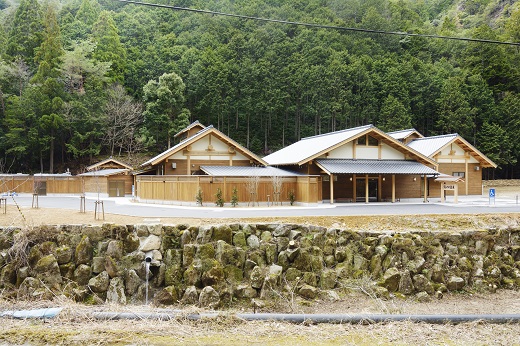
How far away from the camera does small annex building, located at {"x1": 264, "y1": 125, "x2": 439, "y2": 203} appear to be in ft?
74.5

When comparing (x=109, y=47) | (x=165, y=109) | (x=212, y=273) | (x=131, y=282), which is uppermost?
(x=109, y=47)

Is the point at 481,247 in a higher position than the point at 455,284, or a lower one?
higher

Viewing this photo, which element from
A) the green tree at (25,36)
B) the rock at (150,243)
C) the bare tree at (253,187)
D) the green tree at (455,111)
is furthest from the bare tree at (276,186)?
the green tree at (25,36)

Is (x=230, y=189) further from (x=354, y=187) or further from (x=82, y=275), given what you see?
(x=82, y=275)

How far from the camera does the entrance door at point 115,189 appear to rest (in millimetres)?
29703

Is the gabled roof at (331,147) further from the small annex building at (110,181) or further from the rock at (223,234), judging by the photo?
the rock at (223,234)

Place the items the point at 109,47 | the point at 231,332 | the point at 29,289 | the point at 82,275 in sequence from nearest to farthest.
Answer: the point at 231,332 → the point at 29,289 → the point at 82,275 → the point at 109,47

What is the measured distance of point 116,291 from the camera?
359 inches

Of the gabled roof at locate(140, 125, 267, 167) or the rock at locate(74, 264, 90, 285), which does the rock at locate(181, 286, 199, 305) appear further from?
the gabled roof at locate(140, 125, 267, 167)

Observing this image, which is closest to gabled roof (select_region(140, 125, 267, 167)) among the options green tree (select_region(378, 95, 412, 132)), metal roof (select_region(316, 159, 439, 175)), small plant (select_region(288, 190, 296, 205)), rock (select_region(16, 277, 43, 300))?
small plant (select_region(288, 190, 296, 205))

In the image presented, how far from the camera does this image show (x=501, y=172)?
43656mm

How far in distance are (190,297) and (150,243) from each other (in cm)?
211

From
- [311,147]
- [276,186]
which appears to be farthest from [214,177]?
[311,147]

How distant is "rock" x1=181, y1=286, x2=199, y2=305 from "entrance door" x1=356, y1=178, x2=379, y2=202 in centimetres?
1681
